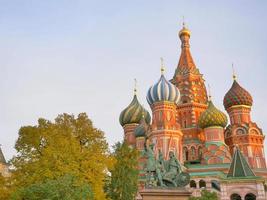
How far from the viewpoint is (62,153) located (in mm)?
22078

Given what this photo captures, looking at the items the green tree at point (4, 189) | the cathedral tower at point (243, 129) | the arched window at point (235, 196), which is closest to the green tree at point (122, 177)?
the green tree at point (4, 189)

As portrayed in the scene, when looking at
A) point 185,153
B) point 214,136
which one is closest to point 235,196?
point 214,136

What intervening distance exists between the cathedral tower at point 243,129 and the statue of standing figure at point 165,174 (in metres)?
35.3

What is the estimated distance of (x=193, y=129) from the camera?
56.1 m

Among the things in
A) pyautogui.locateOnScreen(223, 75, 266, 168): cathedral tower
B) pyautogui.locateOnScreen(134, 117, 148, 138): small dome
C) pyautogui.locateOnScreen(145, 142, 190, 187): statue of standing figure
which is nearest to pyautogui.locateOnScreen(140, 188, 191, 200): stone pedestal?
pyautogui.locateOnScreen(145, 142, 190, 187): statue of standing figure

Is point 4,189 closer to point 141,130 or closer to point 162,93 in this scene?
point 162,93

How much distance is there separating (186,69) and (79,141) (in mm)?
40410

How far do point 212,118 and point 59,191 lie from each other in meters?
38.0

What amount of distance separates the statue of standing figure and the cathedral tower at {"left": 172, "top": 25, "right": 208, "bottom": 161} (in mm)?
34483

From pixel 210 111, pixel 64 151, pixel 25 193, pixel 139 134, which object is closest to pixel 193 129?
pixel 210 111

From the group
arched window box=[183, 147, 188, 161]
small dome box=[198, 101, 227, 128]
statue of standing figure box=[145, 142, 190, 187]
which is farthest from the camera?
arched window box=[183, 147, 188, 161]

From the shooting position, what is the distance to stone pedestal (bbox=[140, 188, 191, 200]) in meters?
17.9

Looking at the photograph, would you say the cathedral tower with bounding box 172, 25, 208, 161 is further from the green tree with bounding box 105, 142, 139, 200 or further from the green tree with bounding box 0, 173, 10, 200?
the green tree with bounding box 0, 173, 10, 200

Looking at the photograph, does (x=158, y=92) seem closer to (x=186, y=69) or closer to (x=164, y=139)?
(x=164, y=139)
